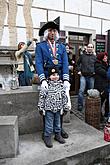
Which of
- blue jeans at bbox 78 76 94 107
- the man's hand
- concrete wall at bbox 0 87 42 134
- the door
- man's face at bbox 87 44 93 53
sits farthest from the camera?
the door

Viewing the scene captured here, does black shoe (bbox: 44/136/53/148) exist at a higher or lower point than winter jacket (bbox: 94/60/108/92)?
lower

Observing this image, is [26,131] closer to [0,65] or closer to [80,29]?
[0,65]

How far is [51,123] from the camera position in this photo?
3.53m

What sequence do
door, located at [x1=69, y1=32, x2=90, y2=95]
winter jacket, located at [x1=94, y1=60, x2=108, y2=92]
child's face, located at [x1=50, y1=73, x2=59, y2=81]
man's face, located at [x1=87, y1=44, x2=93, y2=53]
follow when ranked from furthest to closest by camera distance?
door, located at [x1=69, y1=32, x2=90, y2=95]
man's face, located at [x1=87, y1=44, x2=93, y2=53]
winter jacket, located at [x1=94, y1=60, x2=108, y2=92]
child's face, located at [x1=50, y1=73, x2=59, y2=81]

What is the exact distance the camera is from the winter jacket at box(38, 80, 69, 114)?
11.2 feet

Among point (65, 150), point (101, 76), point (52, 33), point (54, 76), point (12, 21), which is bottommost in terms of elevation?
point (65, 150)

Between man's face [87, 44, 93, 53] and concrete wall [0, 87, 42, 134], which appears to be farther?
man's face [87, 44, 93, 53]

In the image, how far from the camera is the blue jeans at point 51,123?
138 inches

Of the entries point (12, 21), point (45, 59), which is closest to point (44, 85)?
point (45, 59)

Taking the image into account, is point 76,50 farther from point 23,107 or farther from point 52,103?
point 52,103

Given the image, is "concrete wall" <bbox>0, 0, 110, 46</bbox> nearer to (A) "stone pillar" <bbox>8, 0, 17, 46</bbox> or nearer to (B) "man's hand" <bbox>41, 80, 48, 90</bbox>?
(A) "stone pillar" <bbox>8, 0, 17, 46</bbox>

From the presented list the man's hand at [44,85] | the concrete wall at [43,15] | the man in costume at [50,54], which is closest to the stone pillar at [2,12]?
the concrete wall at [43,15]

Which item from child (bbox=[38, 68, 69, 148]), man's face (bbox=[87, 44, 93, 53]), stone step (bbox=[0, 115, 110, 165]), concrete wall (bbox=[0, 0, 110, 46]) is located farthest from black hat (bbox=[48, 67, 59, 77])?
concrete wall (bbox=[0, 0, 110, 46])

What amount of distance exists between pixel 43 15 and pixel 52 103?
389 centimetres
